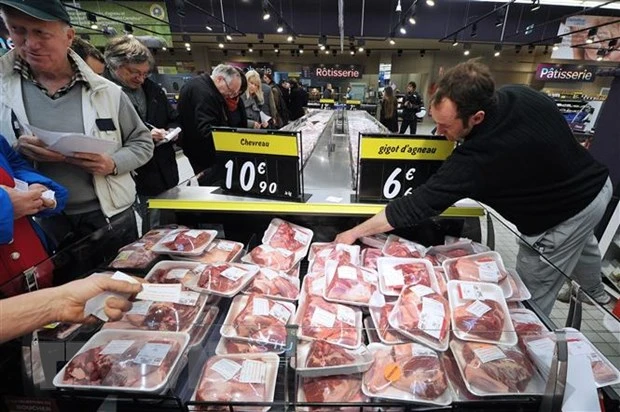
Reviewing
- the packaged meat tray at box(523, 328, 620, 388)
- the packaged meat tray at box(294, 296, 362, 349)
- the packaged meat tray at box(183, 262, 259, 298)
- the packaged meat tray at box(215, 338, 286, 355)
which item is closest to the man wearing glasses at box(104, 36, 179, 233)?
the packaged meat tray at box(183, 262, 259, 298)

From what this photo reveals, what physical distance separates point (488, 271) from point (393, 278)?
43 centimetres

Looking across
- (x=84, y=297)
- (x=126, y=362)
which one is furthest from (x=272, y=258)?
(x=84, y=297)

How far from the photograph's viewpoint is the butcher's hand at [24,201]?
118 centimetres

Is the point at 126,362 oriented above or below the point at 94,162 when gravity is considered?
below

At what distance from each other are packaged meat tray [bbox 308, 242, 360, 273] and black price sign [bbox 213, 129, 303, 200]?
32 centimetres

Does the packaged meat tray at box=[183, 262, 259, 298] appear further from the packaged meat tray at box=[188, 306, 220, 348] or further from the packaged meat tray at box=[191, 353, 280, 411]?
the packaged meat tray at box=[191, 353, 280, 411]

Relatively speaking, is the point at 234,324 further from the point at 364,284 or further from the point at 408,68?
the point at 408,68

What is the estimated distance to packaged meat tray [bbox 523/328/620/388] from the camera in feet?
3.13

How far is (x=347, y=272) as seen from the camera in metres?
1.40

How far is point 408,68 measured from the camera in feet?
58.7

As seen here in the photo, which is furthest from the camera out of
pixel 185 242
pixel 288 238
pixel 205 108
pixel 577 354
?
pixel 205 108

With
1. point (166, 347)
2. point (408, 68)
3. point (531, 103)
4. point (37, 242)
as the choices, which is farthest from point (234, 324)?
point (408, 68)

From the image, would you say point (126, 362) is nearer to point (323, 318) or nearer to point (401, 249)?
point (323, 318)

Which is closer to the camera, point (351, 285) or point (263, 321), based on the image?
point (263, 321)
